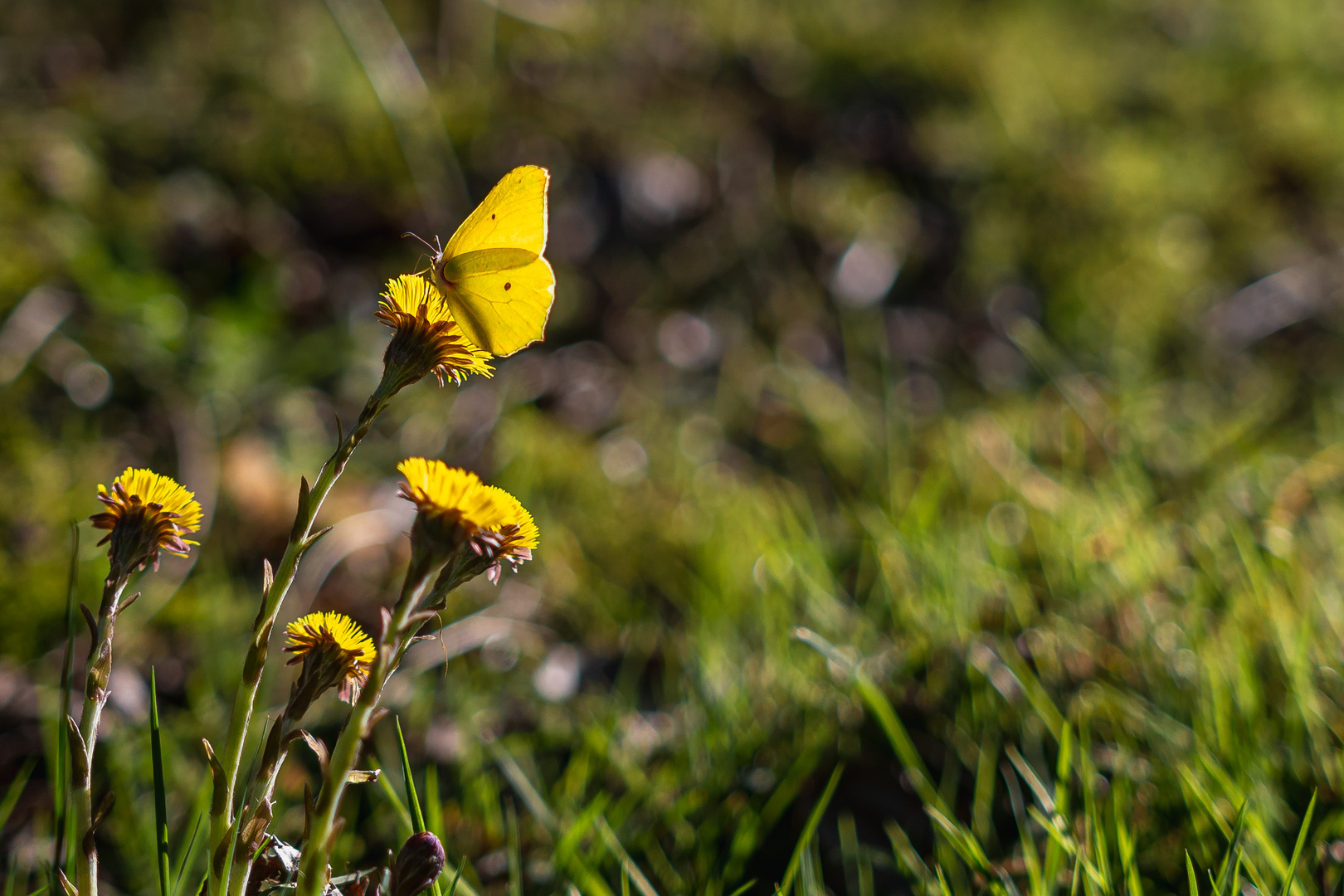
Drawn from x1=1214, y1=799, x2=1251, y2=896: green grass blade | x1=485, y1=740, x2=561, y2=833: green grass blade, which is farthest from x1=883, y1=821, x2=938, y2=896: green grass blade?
x1=485, y1=740, x2=561, y2=833: green grass blade

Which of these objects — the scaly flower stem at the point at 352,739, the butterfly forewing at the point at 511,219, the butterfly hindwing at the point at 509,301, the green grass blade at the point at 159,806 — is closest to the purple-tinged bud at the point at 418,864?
the scaly flower stem at the point at 352,739

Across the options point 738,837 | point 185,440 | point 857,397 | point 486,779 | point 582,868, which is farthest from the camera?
point 857,397

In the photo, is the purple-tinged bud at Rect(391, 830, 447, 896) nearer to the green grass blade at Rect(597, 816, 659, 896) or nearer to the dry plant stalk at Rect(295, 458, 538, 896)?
the dry plant stalk at Rect(295, 458, 538, 896)

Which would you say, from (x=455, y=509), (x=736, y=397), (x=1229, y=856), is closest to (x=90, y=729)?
(x=455, y=509)

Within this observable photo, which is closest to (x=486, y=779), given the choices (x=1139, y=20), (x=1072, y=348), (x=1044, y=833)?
(x=1044, y=833)

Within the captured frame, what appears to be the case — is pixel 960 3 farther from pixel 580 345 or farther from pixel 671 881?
pixel 671 881

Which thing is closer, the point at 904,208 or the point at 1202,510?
the point at 1202,510
